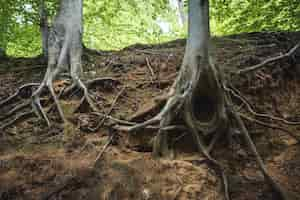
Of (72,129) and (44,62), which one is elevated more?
(44,62)

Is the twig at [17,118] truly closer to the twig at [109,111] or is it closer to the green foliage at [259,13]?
the twig at [109,111]

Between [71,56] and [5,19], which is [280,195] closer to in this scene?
[71,56]

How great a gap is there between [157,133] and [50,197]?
156cm

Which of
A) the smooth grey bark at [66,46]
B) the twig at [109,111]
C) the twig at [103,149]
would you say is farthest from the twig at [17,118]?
the twig at [103,149]

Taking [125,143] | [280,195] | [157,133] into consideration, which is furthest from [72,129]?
[280,195]

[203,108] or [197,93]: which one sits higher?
[197,93]

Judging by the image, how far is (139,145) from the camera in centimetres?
378

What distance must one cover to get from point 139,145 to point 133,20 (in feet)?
32.4

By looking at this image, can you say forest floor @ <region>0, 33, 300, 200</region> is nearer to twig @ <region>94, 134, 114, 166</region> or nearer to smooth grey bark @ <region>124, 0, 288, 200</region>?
twig @ <region>94, 134, 114, 166</region>

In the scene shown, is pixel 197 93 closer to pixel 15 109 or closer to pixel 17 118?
pixel 17 118

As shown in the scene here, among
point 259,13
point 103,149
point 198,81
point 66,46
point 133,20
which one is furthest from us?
point 133,20

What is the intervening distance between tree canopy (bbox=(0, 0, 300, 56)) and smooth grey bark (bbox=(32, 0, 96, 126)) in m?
2.01

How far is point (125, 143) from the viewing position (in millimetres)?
3779

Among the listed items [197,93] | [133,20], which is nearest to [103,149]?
[197,93]
